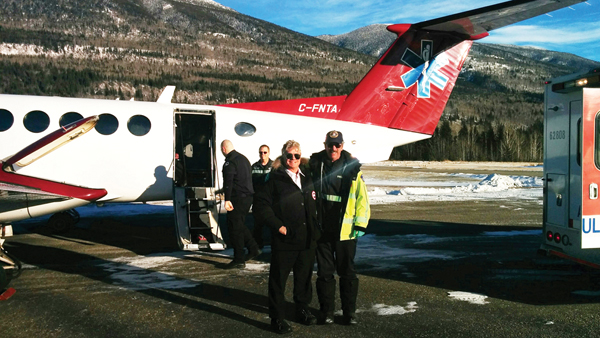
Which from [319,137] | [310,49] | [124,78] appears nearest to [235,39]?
[310,49]

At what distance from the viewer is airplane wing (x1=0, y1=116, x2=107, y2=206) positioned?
290 inches

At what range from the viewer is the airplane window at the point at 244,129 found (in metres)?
9.58

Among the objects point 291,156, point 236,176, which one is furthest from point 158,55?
point 291,156

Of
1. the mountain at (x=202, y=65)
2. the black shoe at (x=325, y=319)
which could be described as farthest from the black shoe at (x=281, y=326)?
the mountain at (x=202, y=65)

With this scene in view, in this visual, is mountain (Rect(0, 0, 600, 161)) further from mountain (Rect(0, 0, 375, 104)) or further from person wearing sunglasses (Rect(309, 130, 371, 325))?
person wearing sunglasses (Rect(309, 130, 371, 325))

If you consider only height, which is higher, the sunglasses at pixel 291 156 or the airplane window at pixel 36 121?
the airplane window at pixel 36 121

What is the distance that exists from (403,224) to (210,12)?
7066 inches

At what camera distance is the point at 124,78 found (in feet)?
332

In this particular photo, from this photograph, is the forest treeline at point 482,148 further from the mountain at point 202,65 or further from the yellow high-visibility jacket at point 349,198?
the yellow high-visibility jacket at point 349,198

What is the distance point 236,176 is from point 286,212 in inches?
102

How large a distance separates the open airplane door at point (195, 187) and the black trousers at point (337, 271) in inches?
122

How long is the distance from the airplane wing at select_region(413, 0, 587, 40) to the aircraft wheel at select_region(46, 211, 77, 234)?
7.66 meters

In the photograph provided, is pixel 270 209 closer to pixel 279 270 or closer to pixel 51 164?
pixel 279 270

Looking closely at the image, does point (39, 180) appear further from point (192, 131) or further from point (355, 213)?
point (355, 213)
